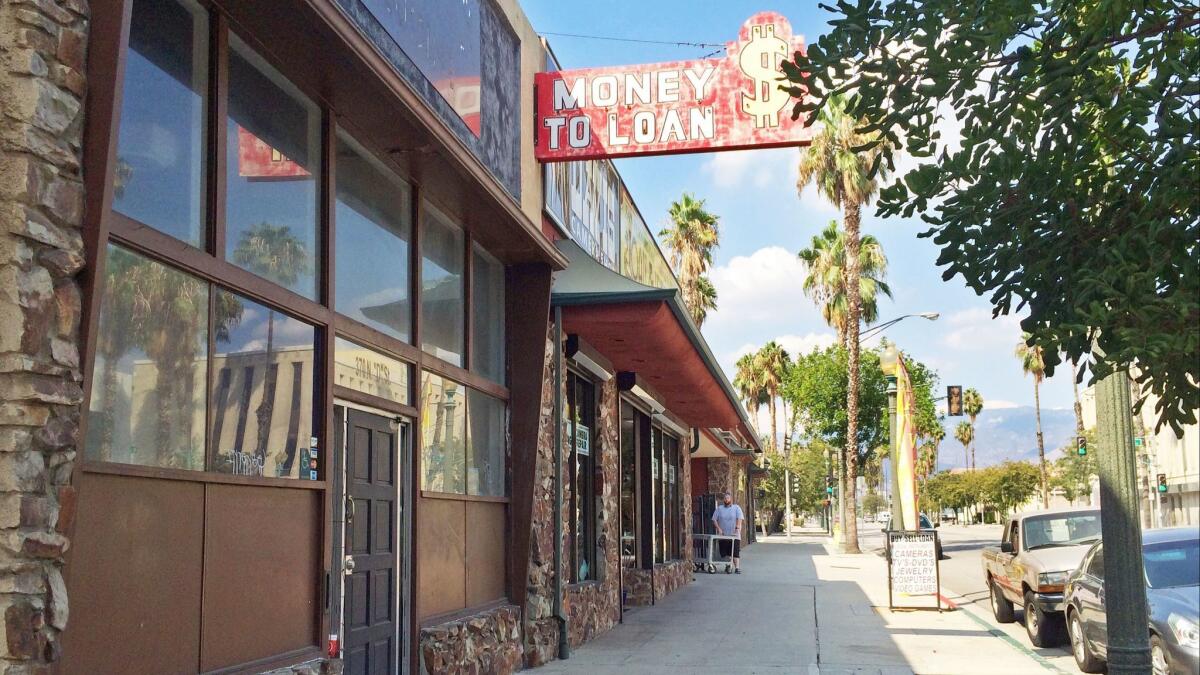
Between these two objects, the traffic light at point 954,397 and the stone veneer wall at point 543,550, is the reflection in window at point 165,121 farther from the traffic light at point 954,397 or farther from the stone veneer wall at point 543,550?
the traffic light at point 954,397

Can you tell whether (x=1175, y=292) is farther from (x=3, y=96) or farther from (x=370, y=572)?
(x=370, y=572)

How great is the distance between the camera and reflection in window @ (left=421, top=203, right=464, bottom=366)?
9.43 meters

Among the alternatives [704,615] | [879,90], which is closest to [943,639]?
[704,615]

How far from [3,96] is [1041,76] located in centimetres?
394

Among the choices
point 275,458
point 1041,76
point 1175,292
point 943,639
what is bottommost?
point 943,639

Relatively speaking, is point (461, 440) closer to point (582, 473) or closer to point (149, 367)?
point (149, 367)

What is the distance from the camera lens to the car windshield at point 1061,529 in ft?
47.0

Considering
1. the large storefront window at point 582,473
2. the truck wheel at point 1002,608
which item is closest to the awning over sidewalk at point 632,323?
the large storefront window at point 582,473

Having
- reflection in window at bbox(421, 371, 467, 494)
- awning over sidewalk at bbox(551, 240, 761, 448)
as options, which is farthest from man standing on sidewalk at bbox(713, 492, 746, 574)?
reflection in window at bbox(421, 371, 467, 494)

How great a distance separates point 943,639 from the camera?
14.3 m

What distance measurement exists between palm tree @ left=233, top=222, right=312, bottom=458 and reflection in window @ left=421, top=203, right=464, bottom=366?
92.8 inches

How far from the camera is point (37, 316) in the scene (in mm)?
4312

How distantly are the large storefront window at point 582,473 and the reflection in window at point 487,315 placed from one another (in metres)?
2.31

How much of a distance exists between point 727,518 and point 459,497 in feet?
63.2
